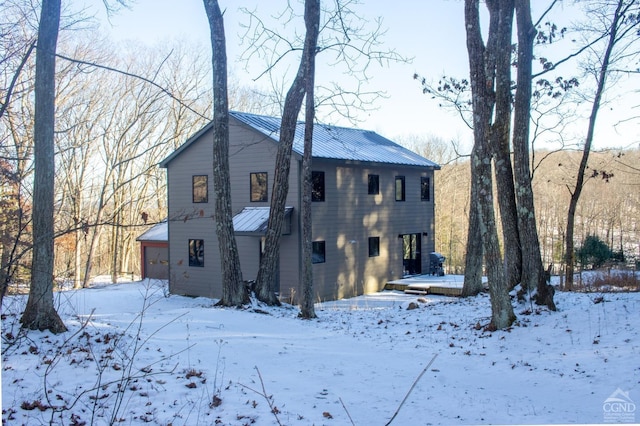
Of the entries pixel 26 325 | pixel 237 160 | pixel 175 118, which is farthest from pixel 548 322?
pixel 175 118

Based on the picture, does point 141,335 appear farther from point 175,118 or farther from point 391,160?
point 175,118

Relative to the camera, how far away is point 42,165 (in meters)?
7.55

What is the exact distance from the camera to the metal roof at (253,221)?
1720cm

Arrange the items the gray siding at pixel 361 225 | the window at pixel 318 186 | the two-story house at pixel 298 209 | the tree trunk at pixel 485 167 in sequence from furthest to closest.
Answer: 1. the gray siding at pixel 361 225
2. the window at pixel 318 186
3. the two-story house at pixel 298 209
4. the tree trunk at pixel 485 167

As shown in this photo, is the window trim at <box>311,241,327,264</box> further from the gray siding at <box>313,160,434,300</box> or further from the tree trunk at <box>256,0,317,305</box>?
the tree trunk at <box>256,0,317,305</box>

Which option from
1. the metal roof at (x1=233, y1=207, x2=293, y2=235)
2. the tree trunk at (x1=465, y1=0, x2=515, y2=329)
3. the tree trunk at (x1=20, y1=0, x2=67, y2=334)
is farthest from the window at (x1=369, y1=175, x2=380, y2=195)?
the tree trunk at (x1=20, y1=0, x2=67, y2=334)

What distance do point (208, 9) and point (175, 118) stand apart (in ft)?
72.3

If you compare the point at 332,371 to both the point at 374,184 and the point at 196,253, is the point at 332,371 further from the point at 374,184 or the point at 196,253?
the point at 374,184

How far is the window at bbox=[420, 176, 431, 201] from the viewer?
2394 centimetres

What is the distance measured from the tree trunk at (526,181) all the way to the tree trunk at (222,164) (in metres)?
6.56

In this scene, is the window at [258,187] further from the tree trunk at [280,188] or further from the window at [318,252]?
the tree trunk at [280,188]

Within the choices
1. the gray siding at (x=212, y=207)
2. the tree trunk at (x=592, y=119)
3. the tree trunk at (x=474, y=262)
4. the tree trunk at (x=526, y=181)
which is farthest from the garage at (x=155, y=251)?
the tree trunk at (x=526, y=181)

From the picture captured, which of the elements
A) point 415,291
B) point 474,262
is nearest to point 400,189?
point 415,291

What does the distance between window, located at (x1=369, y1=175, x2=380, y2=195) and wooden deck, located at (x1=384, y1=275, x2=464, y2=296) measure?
12.4 ft
